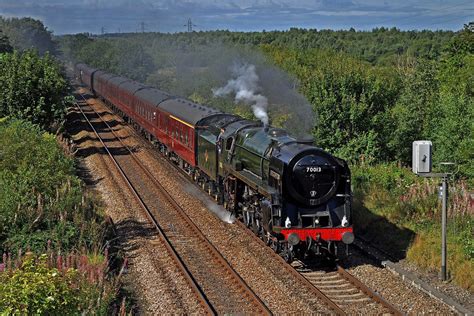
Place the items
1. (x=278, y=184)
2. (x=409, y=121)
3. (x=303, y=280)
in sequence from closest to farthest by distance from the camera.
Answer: (x=303, y=280) → (x=278, y=184) → (x=409, y=121)

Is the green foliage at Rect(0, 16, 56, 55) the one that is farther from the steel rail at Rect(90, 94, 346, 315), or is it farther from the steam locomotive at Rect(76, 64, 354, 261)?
the steel rail at Rect(90, 94, 346, 315)

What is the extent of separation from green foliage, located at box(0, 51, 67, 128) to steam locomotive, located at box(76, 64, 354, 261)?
37.1 ft

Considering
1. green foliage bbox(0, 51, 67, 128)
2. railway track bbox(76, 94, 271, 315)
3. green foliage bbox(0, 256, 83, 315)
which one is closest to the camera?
green foliage bbox(0, 256, 83, 315)

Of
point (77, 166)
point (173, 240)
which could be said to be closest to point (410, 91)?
point (77, 166)

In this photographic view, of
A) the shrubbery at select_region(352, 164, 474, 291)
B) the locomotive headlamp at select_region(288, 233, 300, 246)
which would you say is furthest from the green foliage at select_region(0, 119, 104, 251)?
the shrubbery at select_region(352, 164, 474, 291)

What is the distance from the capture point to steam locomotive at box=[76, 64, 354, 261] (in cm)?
1356

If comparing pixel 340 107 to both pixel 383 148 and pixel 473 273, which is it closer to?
pixel 383 148

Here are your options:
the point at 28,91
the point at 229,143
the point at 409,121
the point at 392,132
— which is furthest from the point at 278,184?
the point at 28,91

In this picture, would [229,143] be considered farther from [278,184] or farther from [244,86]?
[244,86]

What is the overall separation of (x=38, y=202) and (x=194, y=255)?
4.11 meters

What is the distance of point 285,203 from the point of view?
13695mm

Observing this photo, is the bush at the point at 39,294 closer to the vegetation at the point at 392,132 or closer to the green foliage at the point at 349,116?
the vegetation at the point at 392,132

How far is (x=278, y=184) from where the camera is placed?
44.8 ft

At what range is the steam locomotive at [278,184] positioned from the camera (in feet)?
44.5
